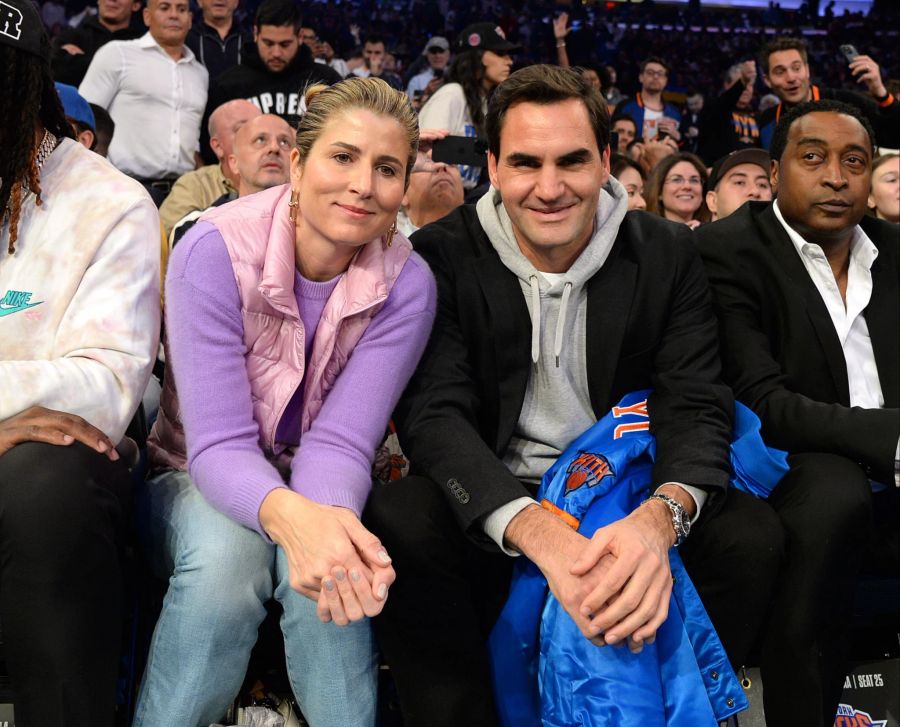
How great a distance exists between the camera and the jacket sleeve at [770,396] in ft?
7.14

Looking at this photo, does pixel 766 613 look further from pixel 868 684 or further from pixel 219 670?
pixel 219 670

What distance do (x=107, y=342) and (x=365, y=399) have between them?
51 cm

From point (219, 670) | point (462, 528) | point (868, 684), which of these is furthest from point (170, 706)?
point (868, 684)

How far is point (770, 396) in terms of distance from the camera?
7.55 feet

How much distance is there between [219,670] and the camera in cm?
186

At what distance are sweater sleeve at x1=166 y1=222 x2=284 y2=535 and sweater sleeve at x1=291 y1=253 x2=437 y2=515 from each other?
0.09m

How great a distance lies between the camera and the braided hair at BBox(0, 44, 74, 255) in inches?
76.9

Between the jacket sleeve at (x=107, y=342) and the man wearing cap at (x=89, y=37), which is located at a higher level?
the man wearing cap at (x=89, y=37)

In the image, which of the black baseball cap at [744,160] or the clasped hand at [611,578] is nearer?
the clasped hand at [611,578]

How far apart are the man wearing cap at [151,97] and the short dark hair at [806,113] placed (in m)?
3.01

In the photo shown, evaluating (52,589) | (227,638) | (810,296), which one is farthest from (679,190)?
(52,589)

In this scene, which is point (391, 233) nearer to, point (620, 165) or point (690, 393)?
point (690, 393)

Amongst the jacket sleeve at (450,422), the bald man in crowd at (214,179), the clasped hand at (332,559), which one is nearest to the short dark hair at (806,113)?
the jacket sleeve at (450,422)

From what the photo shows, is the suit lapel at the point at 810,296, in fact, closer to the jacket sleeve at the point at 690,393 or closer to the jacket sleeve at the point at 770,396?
the jacket sleeve at the point at 770,396
